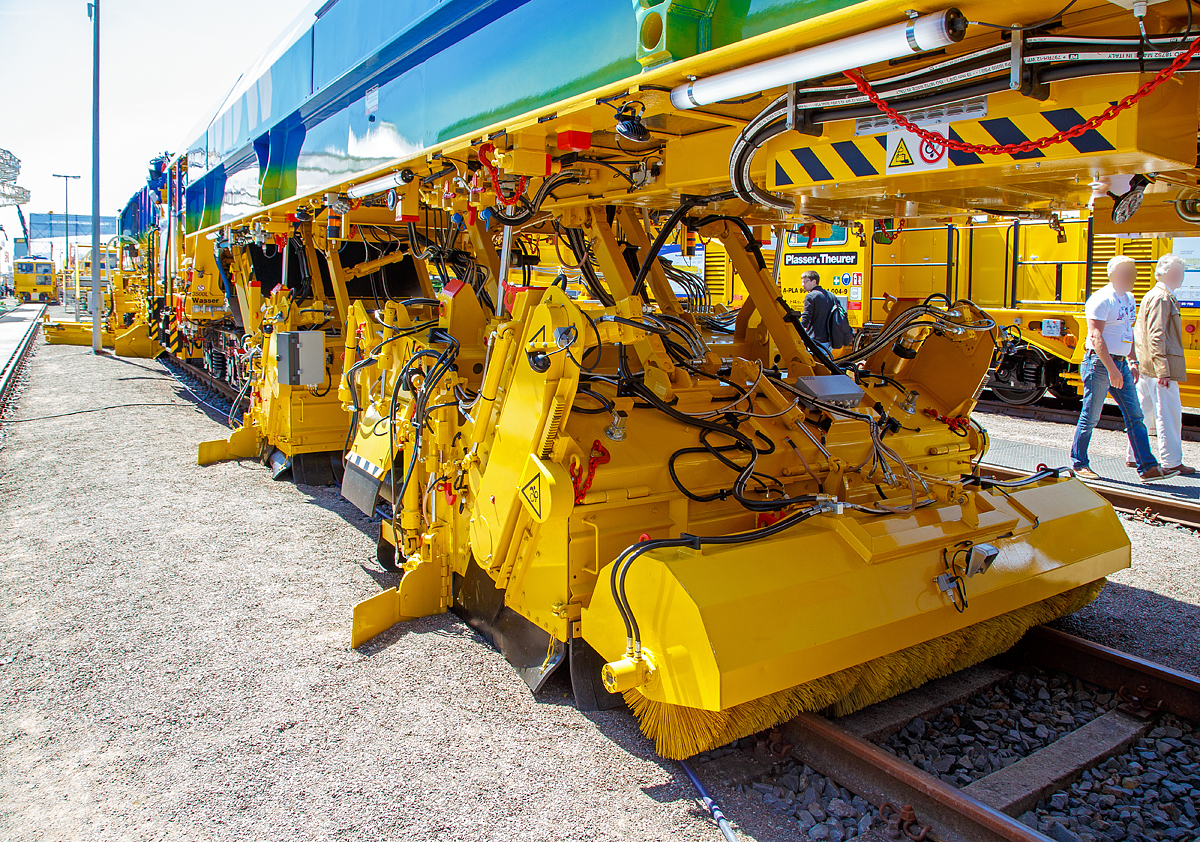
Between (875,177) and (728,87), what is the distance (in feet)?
1.93

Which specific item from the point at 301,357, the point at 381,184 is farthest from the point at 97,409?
the point at 381,184

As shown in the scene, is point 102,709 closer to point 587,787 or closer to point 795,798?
point 587,787

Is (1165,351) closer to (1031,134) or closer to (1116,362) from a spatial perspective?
(1116,362)

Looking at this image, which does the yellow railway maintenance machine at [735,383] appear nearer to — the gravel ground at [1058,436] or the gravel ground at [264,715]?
the gravel ground at [264,715]

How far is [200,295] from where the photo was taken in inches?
466

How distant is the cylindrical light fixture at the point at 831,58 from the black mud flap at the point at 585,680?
6.64 ft

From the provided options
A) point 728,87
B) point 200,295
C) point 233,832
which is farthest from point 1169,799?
point 200,295

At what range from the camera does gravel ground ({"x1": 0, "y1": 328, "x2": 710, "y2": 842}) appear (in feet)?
8.71

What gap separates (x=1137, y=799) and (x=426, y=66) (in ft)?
13.4

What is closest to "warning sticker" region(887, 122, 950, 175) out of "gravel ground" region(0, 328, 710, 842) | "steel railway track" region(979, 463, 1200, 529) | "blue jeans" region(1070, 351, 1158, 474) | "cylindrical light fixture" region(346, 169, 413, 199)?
"gravel ground" region(0, 328, 710, 842)

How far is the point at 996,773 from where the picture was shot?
2.80 metres

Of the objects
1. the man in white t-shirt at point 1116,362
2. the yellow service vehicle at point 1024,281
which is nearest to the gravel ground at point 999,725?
the man in white t-shirt at point 1116,362

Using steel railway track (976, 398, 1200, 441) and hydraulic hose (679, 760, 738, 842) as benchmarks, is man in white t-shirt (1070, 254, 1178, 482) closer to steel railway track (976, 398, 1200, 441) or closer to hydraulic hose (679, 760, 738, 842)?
steel railway track (976, 398, 1200, 441)

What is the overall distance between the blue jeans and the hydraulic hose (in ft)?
17.8
